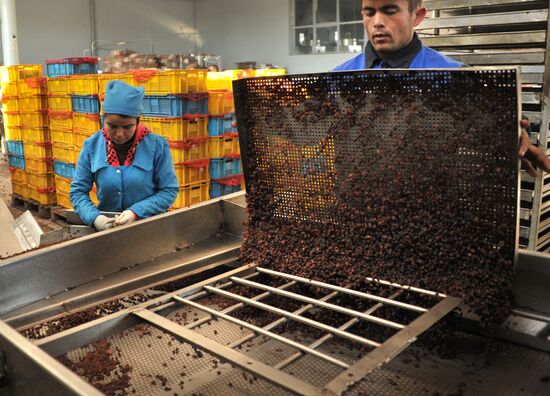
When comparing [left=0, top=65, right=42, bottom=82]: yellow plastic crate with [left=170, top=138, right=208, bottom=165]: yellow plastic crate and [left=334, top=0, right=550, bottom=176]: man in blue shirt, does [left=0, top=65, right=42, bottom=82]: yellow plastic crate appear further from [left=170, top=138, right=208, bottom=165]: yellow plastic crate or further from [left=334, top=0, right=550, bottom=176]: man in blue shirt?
[left=334, top=0, right=550, bottom=176]: man in blue shirt

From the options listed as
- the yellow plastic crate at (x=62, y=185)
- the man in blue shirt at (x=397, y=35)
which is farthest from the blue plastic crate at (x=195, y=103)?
the man in blue shirt at (x=397, y=35)

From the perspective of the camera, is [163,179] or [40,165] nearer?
[163,179]

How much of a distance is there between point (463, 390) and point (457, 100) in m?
0.74

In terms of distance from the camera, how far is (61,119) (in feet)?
21.5

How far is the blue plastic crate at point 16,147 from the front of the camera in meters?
7.28

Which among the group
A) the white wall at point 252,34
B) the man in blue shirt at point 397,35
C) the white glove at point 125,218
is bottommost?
the white glove at point 125,218

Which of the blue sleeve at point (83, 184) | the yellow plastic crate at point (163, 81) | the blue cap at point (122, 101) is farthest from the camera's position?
the yellow plastic crate at point (163, 81)

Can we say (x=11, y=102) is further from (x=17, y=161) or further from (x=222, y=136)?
(x=222, y=136)

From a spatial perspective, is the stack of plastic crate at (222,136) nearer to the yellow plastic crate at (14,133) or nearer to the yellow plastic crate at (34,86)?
the yellow plastic crate at (34,86)

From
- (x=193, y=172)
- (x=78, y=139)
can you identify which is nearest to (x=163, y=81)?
(x=193, y=172)

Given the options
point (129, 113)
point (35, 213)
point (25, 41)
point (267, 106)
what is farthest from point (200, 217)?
point (25, 41)

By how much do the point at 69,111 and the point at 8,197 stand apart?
2.51 meters

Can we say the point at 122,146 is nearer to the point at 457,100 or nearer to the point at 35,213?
the point at 457,100

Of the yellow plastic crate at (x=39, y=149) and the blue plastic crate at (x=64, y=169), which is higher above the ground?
the yellow plastic crate at (x=39, y=149)
